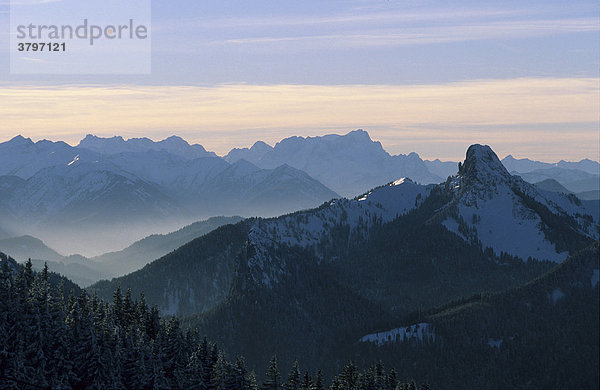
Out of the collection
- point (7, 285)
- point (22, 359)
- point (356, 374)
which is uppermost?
point (7, 285)

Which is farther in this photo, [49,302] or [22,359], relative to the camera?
[49,302]

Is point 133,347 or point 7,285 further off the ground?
point 7,285

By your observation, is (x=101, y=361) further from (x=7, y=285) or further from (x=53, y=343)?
(x=7, y=285)

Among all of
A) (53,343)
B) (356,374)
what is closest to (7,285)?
(53,343)

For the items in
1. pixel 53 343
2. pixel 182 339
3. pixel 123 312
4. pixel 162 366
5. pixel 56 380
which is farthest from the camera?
pixel 123 312

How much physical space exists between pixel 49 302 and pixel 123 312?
29.5 m

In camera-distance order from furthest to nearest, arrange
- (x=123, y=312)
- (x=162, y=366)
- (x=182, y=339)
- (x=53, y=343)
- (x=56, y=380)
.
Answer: (x=123, y=312) < (x=182, y=339) < (x=162, y=366) < (x=53, y=343) < (x=56, y=380)

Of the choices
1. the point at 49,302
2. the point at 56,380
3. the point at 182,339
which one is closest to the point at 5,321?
the point at 49,302

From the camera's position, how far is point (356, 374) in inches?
7185

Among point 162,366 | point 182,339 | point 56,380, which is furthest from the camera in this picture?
point 182,339

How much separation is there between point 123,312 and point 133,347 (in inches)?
1209

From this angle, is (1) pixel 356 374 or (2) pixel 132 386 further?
(1) pixel 356 374

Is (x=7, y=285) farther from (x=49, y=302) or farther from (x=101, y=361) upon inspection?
(x=101, y=361)

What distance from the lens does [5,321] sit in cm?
14112
